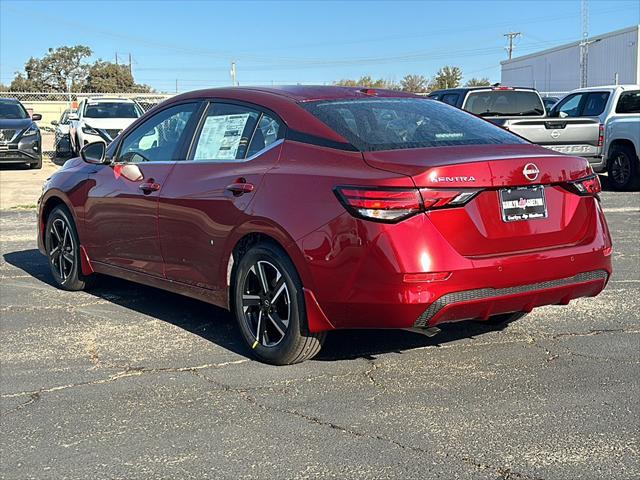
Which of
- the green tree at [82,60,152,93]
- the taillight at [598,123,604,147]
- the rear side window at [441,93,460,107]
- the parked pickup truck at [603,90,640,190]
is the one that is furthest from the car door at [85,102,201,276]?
the green tree at [82,60,152,93]

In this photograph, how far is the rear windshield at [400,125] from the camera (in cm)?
480

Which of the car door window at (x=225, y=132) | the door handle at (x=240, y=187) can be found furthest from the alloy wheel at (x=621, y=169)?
the door handle at (x=240, y=187)

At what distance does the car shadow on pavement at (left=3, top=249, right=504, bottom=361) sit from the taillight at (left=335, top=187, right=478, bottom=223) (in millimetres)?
1198

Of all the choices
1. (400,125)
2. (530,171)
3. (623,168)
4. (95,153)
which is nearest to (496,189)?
(530,171)

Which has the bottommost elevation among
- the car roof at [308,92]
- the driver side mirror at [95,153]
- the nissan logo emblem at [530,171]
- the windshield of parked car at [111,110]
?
the nissan logo emblem at [530,171]

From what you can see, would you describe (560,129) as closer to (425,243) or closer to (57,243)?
(57,243)

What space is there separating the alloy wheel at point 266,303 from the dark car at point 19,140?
54.4 ft

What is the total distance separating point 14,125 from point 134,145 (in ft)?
50.4

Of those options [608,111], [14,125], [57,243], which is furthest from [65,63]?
[57,243]

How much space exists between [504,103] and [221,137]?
10901 mm

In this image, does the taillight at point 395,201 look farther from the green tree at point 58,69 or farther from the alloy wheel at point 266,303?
the green tree at point 58,69

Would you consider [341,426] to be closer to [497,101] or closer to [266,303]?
[266,303]

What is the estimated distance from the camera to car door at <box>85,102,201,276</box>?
19.1ft

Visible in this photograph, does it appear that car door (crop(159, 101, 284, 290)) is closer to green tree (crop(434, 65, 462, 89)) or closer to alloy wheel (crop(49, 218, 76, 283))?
alloy wheel (crop(49, 218, 76, 283))
